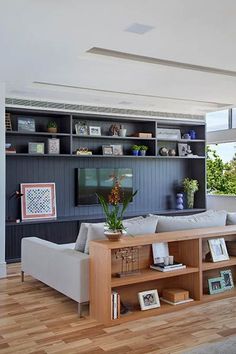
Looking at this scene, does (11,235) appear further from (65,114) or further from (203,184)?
(203,184)

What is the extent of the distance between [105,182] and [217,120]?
10.4 feet

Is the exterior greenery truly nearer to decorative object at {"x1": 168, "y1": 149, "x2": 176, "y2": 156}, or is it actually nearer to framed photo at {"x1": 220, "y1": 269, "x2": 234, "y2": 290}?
decorative object at {"x1": 168, "y1": 149, "x2": 176, "y2": 156}

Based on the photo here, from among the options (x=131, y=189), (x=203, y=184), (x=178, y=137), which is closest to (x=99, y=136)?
(x=131, y=189)

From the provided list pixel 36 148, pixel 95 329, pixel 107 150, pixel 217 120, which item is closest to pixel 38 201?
pixel 36 148

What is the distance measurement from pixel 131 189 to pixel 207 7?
16.8 ft

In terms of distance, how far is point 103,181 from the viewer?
7531mm

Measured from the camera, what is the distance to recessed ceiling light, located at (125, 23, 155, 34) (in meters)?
3.50

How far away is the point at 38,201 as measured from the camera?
6.87 metres

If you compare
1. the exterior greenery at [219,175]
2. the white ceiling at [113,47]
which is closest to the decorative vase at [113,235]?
the white ceiling at [113,47]

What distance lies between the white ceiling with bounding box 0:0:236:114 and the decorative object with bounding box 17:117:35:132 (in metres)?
0.43

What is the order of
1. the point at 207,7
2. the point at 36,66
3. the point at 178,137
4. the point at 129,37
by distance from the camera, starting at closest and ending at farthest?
1. the point at 207,7
2. the point at 129,37
3. the point at 36,66
4. the point at 178,137

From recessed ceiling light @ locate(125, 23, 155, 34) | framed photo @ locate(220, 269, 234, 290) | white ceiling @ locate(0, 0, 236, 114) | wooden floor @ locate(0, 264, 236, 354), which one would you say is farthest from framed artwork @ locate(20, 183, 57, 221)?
recessed ceiling light @ locate(125, 23, 155, 34)

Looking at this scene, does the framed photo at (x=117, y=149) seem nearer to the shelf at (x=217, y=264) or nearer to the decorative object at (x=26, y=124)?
the decorative object at (x=26, y=124)

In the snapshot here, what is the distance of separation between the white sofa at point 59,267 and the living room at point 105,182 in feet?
0.06
